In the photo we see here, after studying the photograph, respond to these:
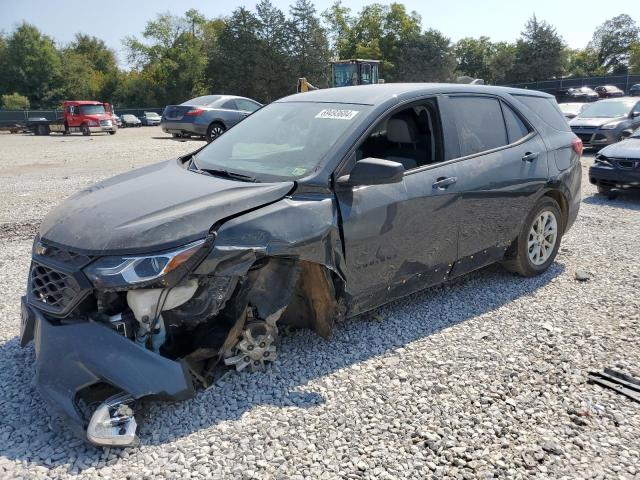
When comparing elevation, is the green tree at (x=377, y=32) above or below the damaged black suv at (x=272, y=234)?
above

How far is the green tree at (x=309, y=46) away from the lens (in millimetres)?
57438

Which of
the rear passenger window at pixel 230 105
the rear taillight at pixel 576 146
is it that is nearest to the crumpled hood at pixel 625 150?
the rear taillight at pixel 576 146

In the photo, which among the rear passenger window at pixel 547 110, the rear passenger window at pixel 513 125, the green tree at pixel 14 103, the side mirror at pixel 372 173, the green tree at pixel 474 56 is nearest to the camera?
the side mirror at pixel 372 173

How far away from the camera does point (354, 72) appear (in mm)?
30031

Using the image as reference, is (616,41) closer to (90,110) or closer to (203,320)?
(90,110)

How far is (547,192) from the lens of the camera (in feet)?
16.4

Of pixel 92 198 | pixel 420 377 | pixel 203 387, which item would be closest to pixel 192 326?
pixel 203 387

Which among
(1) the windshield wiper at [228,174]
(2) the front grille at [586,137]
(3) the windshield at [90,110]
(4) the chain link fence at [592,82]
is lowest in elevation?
(1) the windshield wiper at [228,174]

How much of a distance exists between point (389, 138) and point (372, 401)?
205 cm

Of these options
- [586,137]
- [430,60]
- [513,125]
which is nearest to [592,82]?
[430,60]

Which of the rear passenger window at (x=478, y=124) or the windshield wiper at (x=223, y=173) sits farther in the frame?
the rear passenger window at (x=478, y=124)

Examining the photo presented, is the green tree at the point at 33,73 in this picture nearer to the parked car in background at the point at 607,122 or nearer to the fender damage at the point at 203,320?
the parked car in background at the point at 607,122

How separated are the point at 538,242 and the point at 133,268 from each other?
148 inches

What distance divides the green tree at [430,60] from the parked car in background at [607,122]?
50213 mm
